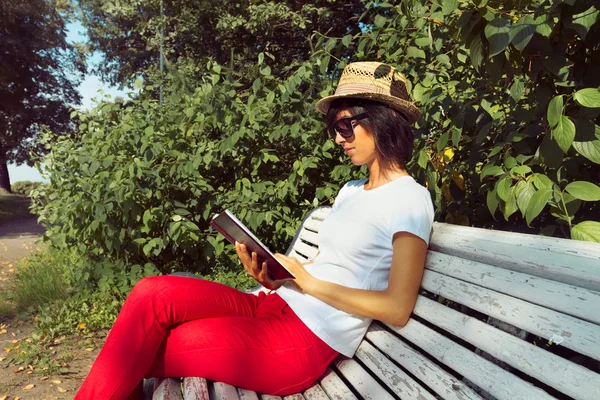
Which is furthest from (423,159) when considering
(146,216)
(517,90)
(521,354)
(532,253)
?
(146,216)

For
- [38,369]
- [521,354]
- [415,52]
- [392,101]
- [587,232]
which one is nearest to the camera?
[521,354]

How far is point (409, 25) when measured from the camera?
3.05 metres

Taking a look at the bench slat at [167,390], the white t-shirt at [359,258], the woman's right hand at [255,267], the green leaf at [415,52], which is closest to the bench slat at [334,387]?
the white t-shirt at [359,258]

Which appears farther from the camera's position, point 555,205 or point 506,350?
point 555,205

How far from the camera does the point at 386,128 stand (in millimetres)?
2232

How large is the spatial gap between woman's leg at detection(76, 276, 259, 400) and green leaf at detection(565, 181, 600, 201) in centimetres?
137

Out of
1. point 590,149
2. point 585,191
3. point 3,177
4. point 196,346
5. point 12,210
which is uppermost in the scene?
point 590,149

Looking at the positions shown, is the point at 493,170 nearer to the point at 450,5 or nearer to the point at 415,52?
the point at 450,5

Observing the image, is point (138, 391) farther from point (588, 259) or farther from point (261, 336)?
point (588, 259)

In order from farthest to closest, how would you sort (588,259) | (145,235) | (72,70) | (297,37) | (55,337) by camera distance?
(72,70) < (297,37) < (145,235) < (55,337) < (588,259)

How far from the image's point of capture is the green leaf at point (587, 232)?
158 centimetres

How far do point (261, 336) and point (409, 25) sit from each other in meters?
2.00

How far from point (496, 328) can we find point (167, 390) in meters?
1.11

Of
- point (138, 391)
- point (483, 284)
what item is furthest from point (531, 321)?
point (138, 391)
